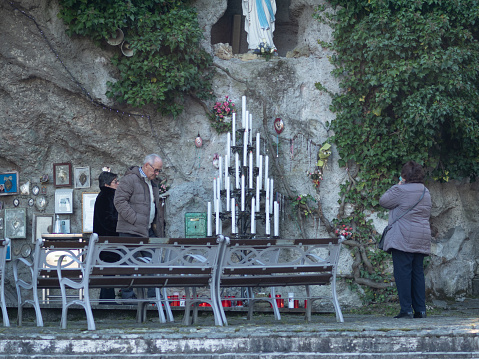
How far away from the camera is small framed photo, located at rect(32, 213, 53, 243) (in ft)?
32.1

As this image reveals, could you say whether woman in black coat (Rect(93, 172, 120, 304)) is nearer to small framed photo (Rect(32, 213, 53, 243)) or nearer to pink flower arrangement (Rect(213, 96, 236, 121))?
pink flower arrangement (Rect(213, 96, 236, 121))

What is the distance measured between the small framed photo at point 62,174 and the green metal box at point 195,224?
1.84 meters

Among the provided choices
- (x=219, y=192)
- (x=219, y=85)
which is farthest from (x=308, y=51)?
(x=219, y=192)

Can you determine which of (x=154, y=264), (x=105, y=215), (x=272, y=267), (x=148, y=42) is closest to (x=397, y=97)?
(x=148, y=42)

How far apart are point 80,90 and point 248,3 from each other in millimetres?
2613

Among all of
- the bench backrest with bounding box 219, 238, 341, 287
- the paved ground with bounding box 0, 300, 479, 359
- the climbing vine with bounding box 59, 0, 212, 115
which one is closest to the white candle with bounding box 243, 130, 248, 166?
the climbing vine with bounding box 59, 0, 212, 115

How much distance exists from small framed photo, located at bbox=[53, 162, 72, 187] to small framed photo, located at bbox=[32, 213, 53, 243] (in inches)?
18.6

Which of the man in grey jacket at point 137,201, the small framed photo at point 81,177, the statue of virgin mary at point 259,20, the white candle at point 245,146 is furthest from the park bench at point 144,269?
the statue of virgin mary at point 259,20

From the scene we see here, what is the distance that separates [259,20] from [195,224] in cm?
298

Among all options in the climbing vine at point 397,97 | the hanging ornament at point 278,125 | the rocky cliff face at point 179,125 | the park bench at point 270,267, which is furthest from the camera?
the hanging ornament at point 278,125

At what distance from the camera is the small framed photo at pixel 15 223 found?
987 centimetres

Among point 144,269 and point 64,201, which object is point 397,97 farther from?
point 144,269

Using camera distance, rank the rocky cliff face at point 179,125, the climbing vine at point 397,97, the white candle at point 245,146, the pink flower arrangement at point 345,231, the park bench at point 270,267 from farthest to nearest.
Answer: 1. the rocky cliff face at point 179,125
2. the pink flower arrangement at point 345,231
3. the climbing vine at point 397,97
4. the white candle at point 245,146
5. the park bench at point 270,267

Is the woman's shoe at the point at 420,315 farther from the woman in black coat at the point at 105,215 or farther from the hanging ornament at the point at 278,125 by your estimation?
the hanging ornament at the point at 278,125
